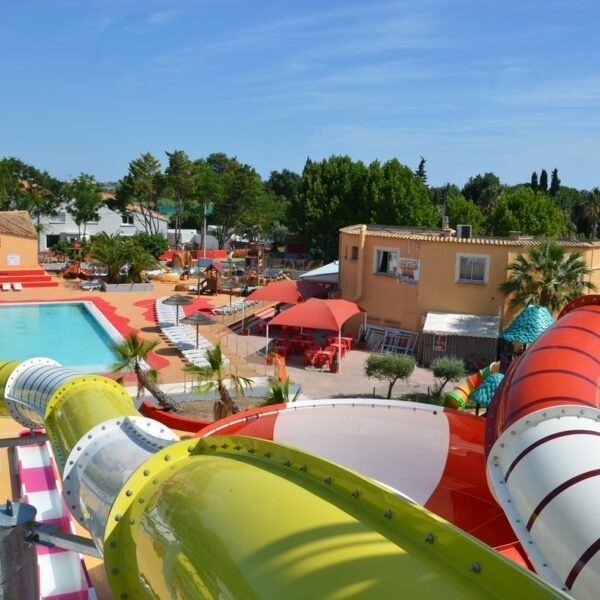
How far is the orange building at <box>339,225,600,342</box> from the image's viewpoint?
22.7 metres

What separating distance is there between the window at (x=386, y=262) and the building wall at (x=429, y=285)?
138 millimetres

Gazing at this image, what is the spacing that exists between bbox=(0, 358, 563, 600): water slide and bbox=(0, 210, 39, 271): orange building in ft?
121

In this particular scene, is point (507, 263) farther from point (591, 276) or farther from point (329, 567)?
point (329, 567)

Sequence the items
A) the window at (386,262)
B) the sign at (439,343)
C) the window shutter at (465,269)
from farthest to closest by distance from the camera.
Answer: the window at (386,262), the window shutter at (465,269), the sign at (439,343)

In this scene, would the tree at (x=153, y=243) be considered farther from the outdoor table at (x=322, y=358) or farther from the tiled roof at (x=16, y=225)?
the outdoor table at (x=322, y=358)

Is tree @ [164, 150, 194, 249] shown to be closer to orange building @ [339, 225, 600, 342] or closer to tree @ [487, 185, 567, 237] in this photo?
tree @ [487, 185, 567, 237]

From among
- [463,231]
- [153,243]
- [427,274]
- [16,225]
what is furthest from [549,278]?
[153,243]

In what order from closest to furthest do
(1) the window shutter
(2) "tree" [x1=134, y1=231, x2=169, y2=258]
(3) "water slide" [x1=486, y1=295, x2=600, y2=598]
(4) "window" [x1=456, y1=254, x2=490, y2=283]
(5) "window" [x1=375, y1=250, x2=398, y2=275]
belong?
(3) "water slide" [x1=486, y1=295, x2=600, y2=598] → (4) "window" [x1=456, y1=254, x2=490, y2=283] → (1) the window shutter → (5) "window" [x1=375, y1=250, x2=398, y2=275] → (2) "tree" [x1=134, y1=231, x2=169, y2=258]

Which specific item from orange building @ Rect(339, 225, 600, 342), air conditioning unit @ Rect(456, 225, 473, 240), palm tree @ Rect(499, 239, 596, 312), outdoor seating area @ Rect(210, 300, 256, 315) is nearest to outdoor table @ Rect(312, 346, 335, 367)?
orange building @ Rect(339, 225, 600, 342)

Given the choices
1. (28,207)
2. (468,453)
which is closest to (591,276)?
(468,453)

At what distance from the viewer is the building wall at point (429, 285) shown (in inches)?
892

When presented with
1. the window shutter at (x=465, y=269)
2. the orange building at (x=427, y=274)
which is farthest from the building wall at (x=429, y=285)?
the window shutter at (x=465, y=269)

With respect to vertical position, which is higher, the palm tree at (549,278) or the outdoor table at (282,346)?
the palm tree at (549,278)

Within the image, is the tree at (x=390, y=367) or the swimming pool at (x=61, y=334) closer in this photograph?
the tree at (x=390, y=367)
